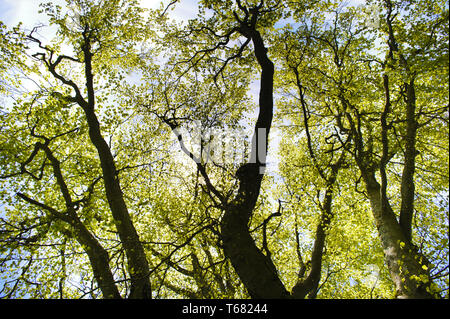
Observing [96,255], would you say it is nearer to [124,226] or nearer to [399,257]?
[124,226]

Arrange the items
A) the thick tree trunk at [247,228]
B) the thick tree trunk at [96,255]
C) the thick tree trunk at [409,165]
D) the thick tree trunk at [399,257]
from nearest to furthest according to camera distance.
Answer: the thick tree trunk at [247,228] < the thick tree trunk at [399,257] < the thick tree trunk at [409,165] < the thick tree trunk at [96,255]

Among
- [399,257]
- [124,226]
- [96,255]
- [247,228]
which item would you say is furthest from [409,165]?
[96,255]

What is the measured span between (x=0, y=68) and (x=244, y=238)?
14.7 metres

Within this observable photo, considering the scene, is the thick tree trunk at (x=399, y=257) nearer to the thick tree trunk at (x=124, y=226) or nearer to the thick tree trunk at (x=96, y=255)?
the thick tree trunk at (x=124, y=226)

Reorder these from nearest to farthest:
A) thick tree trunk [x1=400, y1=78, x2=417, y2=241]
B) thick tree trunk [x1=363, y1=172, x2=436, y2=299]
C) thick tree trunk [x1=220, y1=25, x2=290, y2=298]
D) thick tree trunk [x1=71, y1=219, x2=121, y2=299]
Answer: thick tree trunk [x1=220, y1=25, x2=290, y2=298] → thick tree trunk [x1=363, y1=172, x2=436, y2=299] → thick tree trunk [x1=400, y1=78, x2=417, y2=241] → thick tree trunk [x1=71, y1=219, x2=121, y2=299]

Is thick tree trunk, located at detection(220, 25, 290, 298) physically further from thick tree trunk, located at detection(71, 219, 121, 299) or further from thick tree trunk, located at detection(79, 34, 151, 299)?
thick tree trunk, located at detection(71, 219, 121, 299)

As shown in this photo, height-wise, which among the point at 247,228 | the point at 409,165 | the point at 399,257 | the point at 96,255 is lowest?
the point at 399,257

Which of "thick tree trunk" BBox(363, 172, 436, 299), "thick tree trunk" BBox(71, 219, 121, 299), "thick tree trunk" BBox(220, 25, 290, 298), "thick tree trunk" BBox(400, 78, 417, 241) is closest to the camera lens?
"thick tree trunk" BBox(220, 25, 290, 298)

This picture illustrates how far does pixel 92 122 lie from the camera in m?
9.68

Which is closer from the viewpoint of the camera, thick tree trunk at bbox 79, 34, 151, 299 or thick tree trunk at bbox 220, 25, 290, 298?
thick tree trunk at bbox 220, 25, 290, 298

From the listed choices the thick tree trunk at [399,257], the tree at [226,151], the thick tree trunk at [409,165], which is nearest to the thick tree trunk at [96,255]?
the tree at [226,151]

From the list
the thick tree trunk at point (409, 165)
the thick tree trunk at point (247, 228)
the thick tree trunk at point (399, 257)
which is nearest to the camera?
the thick tree trunk at point (247, 228)

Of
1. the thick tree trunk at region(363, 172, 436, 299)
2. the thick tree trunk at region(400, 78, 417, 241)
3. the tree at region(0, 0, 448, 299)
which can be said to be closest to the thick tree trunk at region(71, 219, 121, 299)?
the tree at region(0, 0, 448, 299)
